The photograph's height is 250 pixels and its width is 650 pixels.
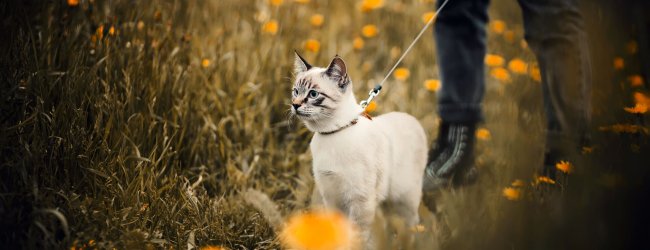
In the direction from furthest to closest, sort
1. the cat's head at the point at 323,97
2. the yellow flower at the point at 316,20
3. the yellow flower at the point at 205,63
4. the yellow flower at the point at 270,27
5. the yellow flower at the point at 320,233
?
1. the yellow flower at the point at 316,20
2. the yellow flower at the point at 270,27
3. the yellow flower at the point at 205,63
4. the cat's head at the point at 323,97
5. the yellow flower at the point at 320,233

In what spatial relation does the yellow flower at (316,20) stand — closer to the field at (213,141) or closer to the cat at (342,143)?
the field at (213,141)

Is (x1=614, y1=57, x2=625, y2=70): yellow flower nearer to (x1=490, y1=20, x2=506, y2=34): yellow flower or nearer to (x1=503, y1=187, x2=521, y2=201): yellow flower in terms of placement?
(x1=503, y1=187, x2=521, y2=201): yellow flower

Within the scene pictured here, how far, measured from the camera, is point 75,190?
1.76 meters

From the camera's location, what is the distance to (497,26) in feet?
11.5

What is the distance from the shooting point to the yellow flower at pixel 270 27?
2.95 meters

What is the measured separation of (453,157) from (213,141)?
1.00 m

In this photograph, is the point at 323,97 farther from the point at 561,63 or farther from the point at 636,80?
the point at 636,80

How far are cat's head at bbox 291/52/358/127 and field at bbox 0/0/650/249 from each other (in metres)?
0.33

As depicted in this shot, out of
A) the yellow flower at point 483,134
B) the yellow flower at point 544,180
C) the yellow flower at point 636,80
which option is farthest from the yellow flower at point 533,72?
the yellow flower at point 544,180

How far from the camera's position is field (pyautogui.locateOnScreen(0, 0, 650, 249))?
150 centimetres

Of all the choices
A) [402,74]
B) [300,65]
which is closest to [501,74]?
[402,74]

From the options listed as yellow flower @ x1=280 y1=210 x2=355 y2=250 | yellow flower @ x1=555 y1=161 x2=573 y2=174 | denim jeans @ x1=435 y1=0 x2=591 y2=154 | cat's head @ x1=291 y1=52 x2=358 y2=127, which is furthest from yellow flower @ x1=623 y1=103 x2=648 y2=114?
yellow flower @ x1=280 y1=210 x2=355 y2=250

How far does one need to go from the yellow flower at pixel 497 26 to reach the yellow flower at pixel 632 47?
1.25m

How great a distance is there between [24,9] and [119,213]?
0.99m
